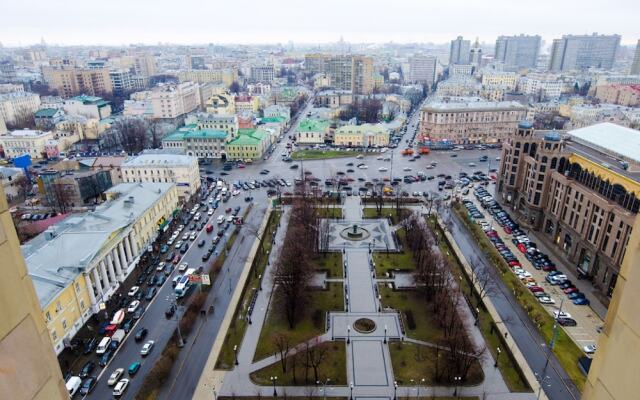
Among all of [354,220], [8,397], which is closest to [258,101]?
[354,220]

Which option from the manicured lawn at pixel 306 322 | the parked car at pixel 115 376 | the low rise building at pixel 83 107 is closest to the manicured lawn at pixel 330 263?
the manicured lawn at pixel 306 322

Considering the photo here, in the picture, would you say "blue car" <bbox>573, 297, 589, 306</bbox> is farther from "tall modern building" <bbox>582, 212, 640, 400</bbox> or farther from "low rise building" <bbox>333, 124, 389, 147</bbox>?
"low rise building" <bbox>333, 124, 389, 147</bbox>

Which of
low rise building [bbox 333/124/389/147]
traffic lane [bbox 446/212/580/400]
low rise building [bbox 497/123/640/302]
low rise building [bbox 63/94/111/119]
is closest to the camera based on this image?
traffic lane [bbox 446/212/580/400]

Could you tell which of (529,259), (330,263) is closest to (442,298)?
(330,263)

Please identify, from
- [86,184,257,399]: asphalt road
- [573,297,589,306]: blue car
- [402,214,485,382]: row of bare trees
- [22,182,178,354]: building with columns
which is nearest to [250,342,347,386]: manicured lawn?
[402,214,485,382]: row of bare trees

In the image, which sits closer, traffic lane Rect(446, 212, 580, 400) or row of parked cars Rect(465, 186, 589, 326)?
traffic lane Rect(446, 212, 580, 400)

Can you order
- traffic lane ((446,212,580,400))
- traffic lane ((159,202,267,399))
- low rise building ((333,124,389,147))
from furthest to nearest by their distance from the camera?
low rise building ((333,124,389,147)) → traffic lane ((159,202,267,399)) → traffic lane ((446,212,580,400))

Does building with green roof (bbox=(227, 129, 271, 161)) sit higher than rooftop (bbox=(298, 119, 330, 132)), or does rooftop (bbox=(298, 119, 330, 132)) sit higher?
rooftop (bbox=(298, 119, 330, 132))

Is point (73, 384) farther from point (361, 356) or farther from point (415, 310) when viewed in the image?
point (415, 310)
